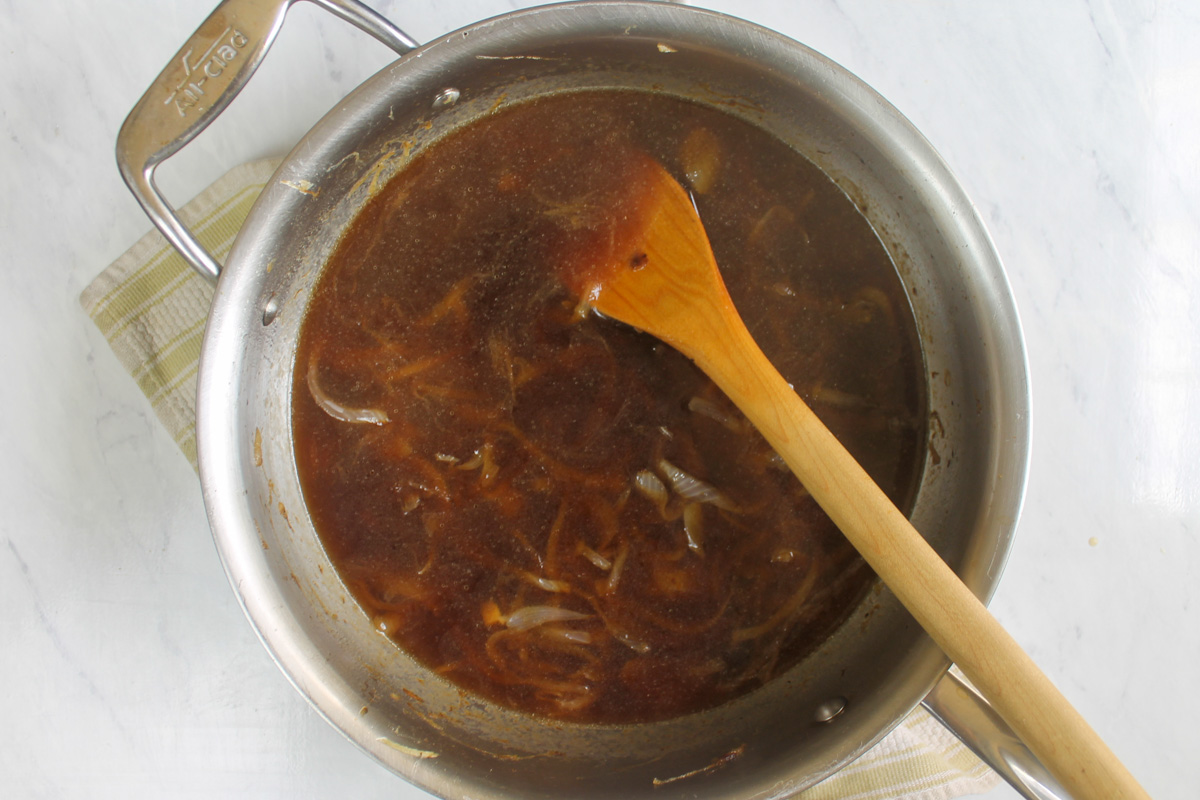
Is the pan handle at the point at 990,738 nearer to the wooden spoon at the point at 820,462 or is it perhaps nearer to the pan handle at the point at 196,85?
the wooden spoon at the point at 820,462

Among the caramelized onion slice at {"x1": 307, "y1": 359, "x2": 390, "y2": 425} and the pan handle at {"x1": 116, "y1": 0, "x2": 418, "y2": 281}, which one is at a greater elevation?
the pan handle at {"x1": 116, "y1": 0, "x2": 418, "y2": 281}

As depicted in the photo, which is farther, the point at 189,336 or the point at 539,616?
the point at 189,336

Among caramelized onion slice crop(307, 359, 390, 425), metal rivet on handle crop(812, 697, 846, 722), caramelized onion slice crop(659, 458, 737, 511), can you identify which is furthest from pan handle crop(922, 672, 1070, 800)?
caramelized onion slice crop(307, 359, 390, 425)

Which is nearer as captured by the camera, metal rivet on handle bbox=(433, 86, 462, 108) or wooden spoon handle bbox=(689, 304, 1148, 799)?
wooden spoon handle bbox=(689, 304, 1148, 799)

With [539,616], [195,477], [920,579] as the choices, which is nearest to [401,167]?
[195,477]

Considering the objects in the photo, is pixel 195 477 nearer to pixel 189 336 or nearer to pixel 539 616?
pixel 189 336

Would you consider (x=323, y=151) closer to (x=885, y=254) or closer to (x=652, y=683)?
(x=885, y=254)

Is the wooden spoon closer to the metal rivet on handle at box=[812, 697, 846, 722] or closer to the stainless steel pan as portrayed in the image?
the stainless steel pan
